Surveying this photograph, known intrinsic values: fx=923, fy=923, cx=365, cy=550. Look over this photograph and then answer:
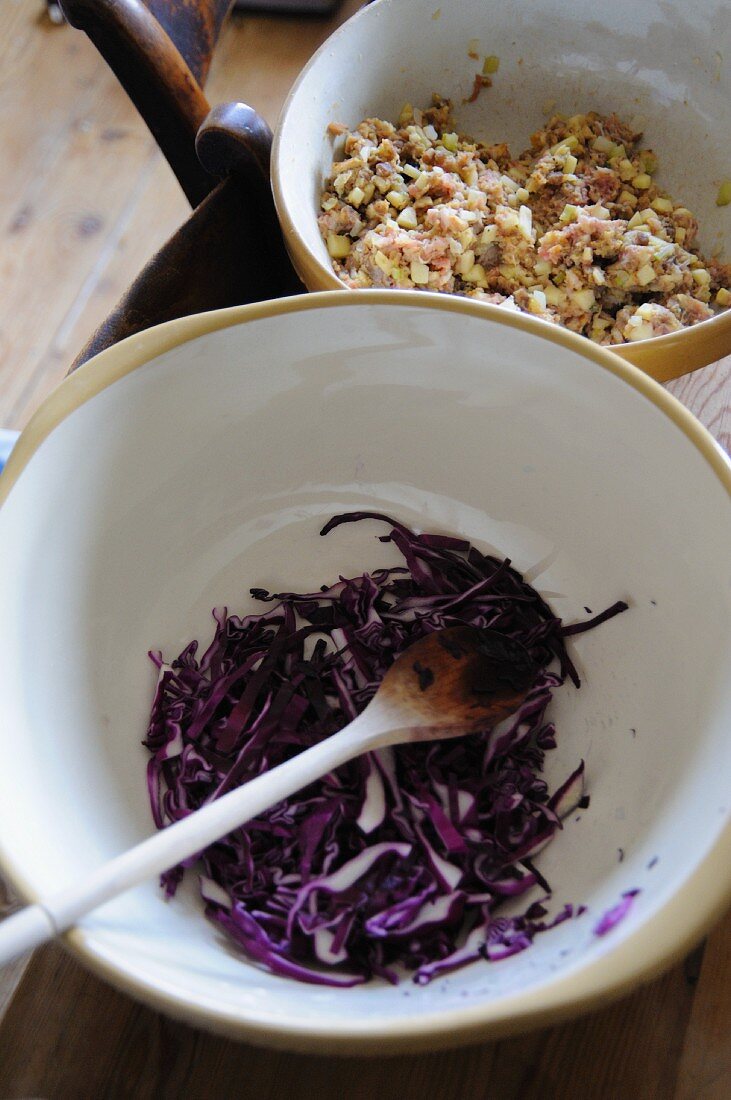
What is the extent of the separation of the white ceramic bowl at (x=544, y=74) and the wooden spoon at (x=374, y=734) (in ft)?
1.87

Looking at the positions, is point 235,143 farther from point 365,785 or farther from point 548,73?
point 365,785

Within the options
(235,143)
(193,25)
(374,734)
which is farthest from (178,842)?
(193,25)

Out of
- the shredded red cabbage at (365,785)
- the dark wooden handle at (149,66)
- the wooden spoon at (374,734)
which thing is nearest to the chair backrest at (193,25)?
the dark wooden handle at (149,66)

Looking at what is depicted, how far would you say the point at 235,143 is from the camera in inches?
37.5

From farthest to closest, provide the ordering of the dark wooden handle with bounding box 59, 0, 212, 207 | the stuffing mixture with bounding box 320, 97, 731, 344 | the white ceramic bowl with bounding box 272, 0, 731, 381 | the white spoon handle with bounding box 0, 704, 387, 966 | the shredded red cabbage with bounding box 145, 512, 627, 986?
the white ceramic bowl with bounding box 272, 0, 731, 381
the stuffing mixture with bounding box 320, 97, 731, 344
the dark wooden handle with bounding box 59, 0, 212, 207
the shredded red cabbage with bounding box 145, 512, 627, 986
the white spoon handle with bounding box 0, 704, 387, 966

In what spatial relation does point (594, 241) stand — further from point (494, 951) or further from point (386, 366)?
point (494, 951)

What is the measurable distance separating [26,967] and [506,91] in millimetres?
1204

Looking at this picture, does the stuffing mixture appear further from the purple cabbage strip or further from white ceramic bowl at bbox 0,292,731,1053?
the purple cabbage strip

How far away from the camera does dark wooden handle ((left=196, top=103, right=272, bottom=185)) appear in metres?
0.94

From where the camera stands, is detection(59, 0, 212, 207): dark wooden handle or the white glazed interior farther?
the white glazed interior

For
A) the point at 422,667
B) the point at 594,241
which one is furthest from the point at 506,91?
the point at 422,667

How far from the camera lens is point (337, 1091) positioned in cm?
69

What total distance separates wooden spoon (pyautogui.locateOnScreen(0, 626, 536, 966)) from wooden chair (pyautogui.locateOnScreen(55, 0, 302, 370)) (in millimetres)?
453

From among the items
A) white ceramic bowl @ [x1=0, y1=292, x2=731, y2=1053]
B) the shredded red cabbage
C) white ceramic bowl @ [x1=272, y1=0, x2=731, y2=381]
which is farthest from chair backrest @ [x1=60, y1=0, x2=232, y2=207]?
the shredded red cabbage
